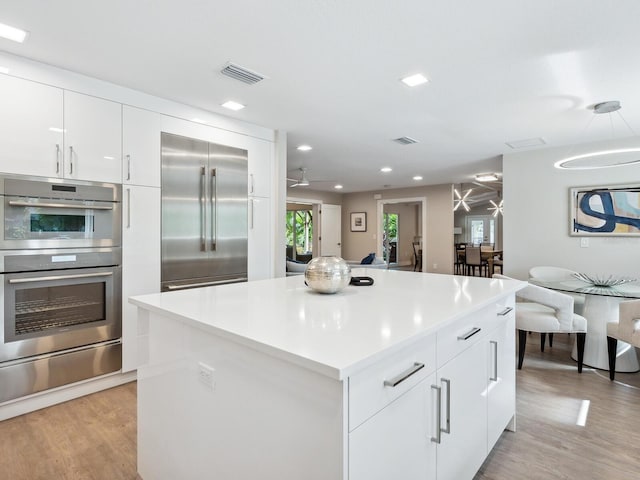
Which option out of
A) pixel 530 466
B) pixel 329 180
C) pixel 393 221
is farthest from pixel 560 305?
pixel 393 221

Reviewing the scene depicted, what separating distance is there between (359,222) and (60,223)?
330 inches

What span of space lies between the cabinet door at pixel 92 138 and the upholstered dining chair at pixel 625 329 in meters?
4.05

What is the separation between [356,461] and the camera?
899mm

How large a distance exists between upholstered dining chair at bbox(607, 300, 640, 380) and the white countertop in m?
1.34

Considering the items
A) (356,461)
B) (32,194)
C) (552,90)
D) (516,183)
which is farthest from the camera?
(516,183)

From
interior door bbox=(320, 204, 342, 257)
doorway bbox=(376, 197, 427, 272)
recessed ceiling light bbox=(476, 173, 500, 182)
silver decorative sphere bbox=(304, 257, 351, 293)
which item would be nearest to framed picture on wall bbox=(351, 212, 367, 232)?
interior door bbox=(320, 204, 342, 257)

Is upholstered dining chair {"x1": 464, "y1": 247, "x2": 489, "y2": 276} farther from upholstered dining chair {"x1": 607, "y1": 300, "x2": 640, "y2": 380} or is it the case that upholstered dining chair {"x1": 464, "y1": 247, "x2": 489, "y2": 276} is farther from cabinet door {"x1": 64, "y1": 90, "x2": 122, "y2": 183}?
cabinet door {"x1": 64, "y1": 90, "x2": 122, "y2": 183}

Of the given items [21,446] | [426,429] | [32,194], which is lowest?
[21,446]

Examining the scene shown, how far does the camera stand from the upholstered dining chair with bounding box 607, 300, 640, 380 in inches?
104

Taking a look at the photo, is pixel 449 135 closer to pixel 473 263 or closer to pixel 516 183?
pixel 516 183

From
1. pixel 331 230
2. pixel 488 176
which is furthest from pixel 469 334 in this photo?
pixel 331 230

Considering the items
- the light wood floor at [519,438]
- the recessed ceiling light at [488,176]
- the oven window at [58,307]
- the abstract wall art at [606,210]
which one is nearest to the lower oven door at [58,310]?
the oven window at [58,307]

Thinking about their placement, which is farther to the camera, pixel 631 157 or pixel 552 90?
pixel 631 157

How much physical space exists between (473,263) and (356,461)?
9.90m
